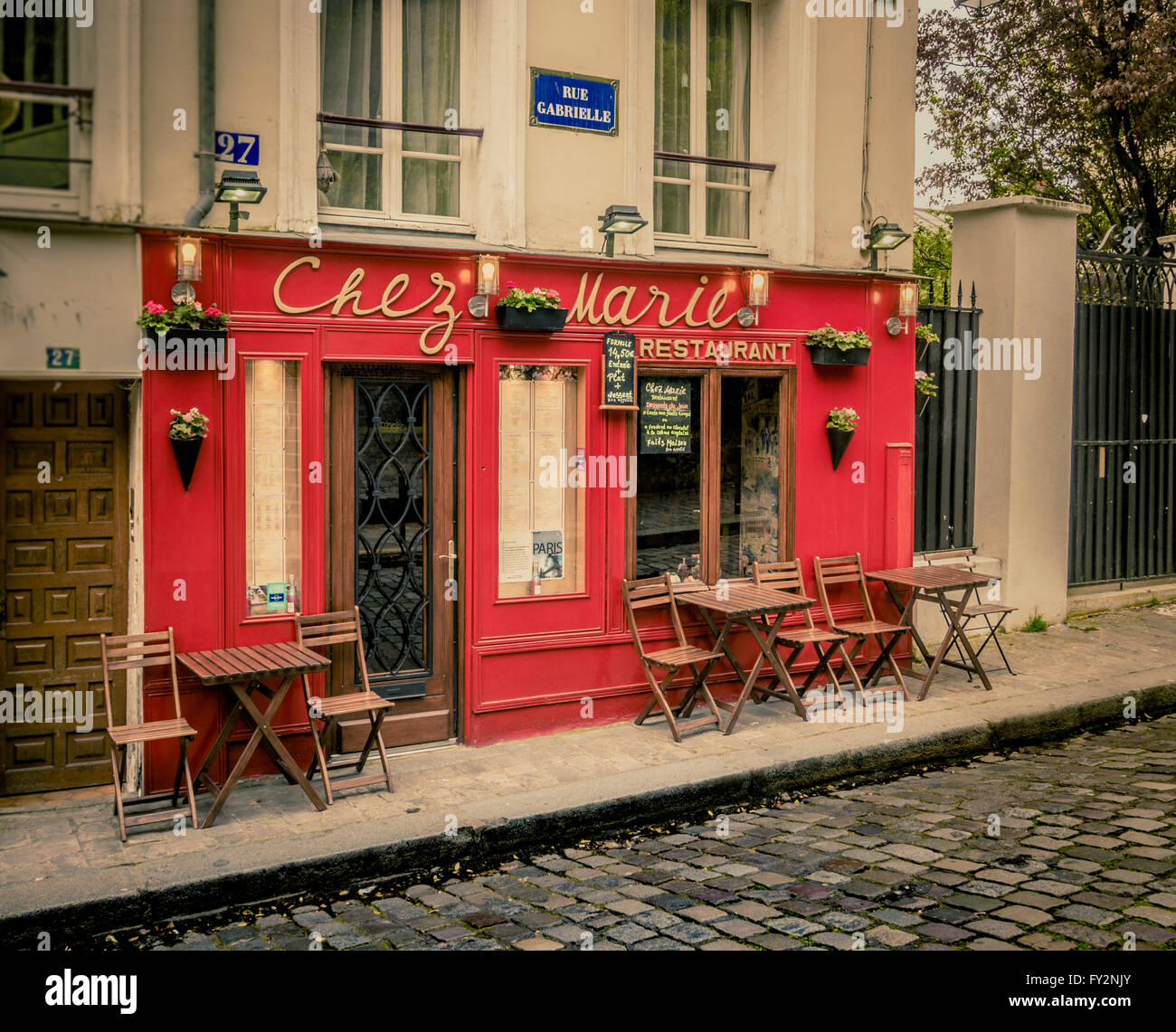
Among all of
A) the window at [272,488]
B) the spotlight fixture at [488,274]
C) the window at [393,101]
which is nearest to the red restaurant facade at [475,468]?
the window at [272,488]

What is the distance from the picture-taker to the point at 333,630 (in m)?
7.46

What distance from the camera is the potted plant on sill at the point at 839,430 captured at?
9.41 m

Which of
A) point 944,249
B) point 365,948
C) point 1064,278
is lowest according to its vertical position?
point 365,948

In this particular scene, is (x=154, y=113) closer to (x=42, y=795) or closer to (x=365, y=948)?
(x=42, y=795)

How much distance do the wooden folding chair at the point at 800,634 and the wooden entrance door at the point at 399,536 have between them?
2.61 m

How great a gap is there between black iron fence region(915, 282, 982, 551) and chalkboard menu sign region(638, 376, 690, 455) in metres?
2.92

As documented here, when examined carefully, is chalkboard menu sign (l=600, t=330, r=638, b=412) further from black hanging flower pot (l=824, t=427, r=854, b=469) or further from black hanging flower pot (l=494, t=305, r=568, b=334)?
black hanging flower pot (l=824, t=427, r=854, b=469)

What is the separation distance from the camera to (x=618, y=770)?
7.41 meters

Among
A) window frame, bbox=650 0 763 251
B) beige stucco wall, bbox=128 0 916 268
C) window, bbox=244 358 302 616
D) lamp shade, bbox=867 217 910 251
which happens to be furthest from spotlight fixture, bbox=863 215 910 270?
window, bbox=244 358 302 616

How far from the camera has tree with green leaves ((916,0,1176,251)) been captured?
45.6 ft

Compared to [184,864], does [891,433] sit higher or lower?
higher

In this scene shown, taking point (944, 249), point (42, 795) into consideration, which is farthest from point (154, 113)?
point (944, 249)

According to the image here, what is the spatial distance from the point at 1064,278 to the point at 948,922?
830 centimetres

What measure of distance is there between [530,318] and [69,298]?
9.47 ft
